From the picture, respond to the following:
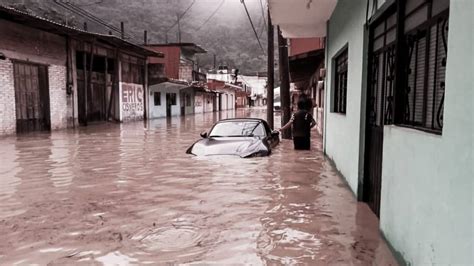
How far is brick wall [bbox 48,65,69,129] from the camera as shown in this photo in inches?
702

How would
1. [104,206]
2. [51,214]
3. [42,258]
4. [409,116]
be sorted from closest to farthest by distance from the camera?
[42,258]
[409,116]
[51,214]
[104,206]

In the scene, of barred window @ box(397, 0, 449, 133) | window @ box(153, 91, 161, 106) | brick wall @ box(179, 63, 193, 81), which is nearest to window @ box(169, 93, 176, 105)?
brick wall @ box(179, 63, 193, 81)

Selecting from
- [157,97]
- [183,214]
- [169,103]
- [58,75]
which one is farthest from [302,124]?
[169,103]

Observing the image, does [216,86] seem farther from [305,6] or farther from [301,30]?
[305,6]

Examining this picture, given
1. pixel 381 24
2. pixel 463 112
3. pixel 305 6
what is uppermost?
pixel 305 6

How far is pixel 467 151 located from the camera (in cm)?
212

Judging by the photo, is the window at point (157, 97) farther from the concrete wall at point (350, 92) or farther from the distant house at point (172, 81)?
the concrete wall at point (350, 92)

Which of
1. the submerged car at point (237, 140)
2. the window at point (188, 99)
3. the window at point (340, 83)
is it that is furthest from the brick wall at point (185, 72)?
the window at point (340, 83)

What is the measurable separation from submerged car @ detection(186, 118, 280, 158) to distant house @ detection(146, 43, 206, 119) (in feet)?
63.1

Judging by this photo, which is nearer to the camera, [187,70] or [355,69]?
[355,69]

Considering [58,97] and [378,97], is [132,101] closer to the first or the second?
[58,97]

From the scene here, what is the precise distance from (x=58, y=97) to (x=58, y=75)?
1058 mm

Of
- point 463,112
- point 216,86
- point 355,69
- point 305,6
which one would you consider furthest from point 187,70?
point 463,112

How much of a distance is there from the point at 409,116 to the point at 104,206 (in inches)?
157
